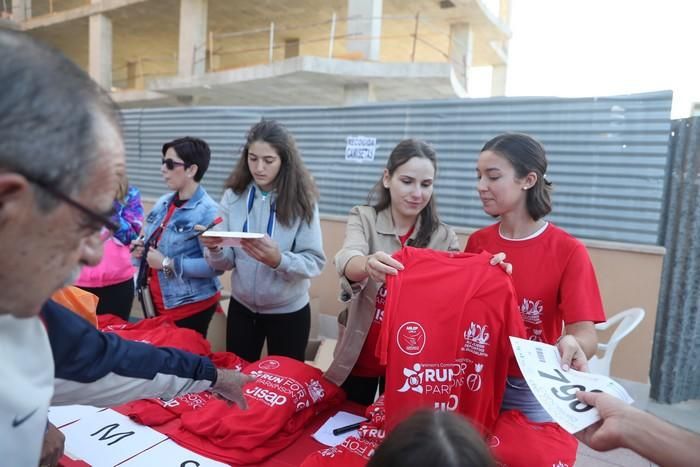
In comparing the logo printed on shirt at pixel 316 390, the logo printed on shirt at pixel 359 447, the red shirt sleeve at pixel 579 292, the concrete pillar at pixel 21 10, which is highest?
the concrete pillar at pixel 21 10

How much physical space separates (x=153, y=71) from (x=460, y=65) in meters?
13.9

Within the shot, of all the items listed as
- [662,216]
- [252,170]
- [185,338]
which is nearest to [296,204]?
[252,170]

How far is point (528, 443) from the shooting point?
1537mm

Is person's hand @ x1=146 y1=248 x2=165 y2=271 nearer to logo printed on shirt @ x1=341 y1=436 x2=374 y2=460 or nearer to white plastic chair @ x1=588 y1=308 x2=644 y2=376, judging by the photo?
logo printed on shirt @ x1=341 y1=436 x2=374 y2=460

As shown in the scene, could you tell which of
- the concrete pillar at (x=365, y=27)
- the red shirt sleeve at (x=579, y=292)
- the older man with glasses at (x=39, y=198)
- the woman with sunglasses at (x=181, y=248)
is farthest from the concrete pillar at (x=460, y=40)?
the older man with glasses at (x=39, y=198)

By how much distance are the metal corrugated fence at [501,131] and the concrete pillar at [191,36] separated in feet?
25.4

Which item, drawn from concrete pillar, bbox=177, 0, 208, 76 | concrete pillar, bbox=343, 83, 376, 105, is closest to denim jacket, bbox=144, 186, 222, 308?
concrete pillar, bbox=343, 83, 376, 105

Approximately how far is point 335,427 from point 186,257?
1438mm

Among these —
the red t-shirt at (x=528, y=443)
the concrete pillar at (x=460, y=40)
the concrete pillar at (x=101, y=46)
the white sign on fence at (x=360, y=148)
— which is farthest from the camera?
the concrete pillar at (x=101, y=46)

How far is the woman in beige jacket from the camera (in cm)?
199

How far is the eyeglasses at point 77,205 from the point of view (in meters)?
0.62

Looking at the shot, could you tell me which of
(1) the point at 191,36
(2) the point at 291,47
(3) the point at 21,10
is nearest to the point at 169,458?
(1) the point at 191,36

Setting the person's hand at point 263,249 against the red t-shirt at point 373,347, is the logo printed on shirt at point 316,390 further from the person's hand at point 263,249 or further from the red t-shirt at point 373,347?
the person's hand at point 263,249

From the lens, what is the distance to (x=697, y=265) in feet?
11.9
